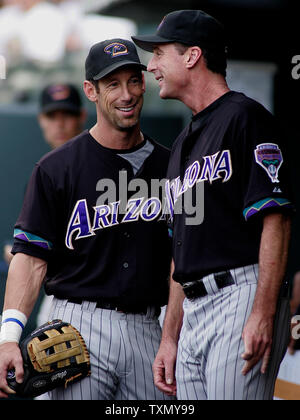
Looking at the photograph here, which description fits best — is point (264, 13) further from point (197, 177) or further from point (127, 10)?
point (197, 177)

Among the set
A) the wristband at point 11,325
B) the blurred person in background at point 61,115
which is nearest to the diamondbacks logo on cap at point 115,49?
the wristband at point 11,325

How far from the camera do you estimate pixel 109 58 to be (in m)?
3.06

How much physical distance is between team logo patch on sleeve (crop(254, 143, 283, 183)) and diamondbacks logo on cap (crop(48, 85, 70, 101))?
2753mm

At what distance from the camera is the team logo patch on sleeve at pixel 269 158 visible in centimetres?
247

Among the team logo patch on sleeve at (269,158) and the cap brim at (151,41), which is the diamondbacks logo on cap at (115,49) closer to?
the cap brim at (151,41)

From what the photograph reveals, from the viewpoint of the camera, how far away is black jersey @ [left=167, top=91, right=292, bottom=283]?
2.47 metres

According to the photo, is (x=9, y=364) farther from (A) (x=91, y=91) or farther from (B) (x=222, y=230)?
(A) (x=91, y=91)

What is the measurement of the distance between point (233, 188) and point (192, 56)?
0.55m

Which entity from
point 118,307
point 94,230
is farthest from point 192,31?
point 118,307

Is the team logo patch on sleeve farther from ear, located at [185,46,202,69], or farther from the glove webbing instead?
the glove webbing

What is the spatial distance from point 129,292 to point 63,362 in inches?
15.6

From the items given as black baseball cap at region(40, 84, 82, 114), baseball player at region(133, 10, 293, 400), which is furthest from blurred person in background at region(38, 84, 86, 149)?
baseball player at region(133, 10, 293, 400)

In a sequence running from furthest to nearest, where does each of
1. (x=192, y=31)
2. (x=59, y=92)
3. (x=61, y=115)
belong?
(x=59, y=92), (x=61, y=115), (x=192, y=31)

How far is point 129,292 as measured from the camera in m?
2.98
